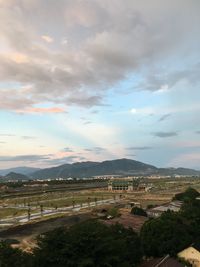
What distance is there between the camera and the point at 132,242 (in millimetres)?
43562

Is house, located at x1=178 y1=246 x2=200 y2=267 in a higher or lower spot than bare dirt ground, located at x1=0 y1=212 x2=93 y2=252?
lower

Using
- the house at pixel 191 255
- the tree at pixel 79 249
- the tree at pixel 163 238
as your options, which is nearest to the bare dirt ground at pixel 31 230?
the tree at pixel 163 238

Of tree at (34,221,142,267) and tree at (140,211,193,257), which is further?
tree at (140,211,193,257)

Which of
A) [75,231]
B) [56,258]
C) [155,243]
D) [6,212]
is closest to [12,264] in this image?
[56,258]

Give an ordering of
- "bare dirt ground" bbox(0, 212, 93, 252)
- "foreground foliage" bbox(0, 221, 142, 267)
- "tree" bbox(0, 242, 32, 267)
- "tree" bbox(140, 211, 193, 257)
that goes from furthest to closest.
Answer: "bare dirt ground" bbox(0, 212, 93, 252) → "tree" bbox(140, 211, 193, 257) → "foreground foliage" bbox(0, 221, 142, 267) → "tree" bbox(0, 242, 32, 267)

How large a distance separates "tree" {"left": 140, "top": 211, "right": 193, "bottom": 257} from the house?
682 mm

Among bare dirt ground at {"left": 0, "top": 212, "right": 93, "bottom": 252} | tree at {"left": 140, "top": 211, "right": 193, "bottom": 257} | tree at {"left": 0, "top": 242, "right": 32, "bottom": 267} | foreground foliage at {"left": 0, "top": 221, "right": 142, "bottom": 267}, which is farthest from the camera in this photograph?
bare dirt ground at {"left": 0, "top": 212, "right": 93, "bottom": 252}

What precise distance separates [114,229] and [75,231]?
43.0 ft

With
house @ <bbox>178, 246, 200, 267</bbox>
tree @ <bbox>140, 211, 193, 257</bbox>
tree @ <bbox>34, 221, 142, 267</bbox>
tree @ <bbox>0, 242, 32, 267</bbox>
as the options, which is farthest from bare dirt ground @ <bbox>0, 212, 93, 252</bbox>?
tree @ <bbox>0, 242, 32, 267</bbox>

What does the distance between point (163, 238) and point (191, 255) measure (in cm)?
440

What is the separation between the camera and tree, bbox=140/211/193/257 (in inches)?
1887

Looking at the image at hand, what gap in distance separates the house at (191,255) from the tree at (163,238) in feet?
2.24

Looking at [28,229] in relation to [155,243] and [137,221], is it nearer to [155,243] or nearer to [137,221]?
[137,221]

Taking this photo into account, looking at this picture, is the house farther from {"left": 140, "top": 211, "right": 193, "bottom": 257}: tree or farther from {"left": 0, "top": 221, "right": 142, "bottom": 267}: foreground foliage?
{"left": 0, "top": 221, "right": 142, "bottom": 267}: foreground foliage
